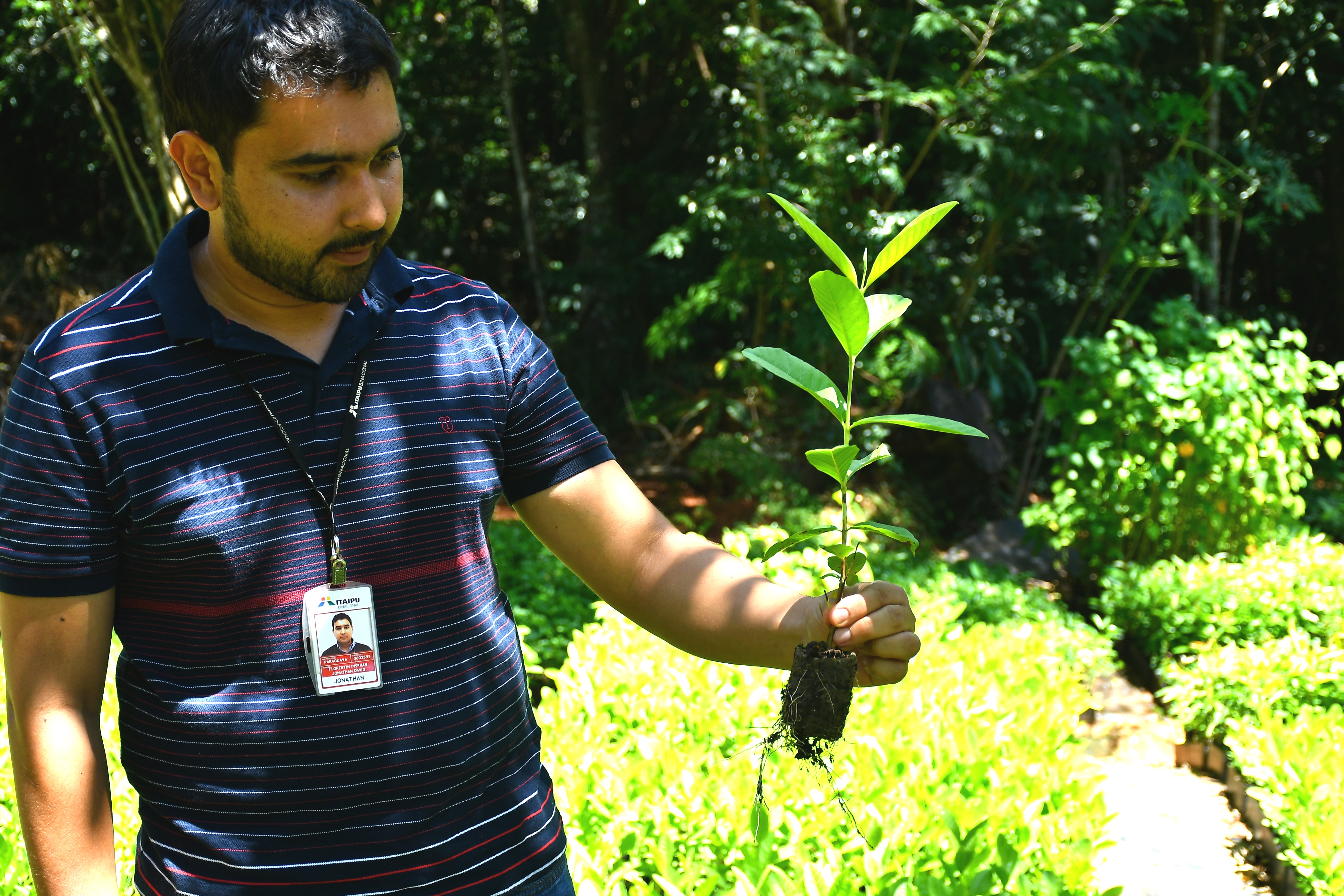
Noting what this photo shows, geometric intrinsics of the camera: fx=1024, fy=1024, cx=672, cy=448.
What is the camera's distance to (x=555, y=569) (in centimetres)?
488

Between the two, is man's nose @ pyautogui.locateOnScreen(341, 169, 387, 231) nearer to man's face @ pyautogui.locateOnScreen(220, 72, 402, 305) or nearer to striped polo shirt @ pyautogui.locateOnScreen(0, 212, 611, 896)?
man's face @ pyautogui.locateOnScreen(220, 72, 402, 305)

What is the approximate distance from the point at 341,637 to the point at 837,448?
2.02 ft

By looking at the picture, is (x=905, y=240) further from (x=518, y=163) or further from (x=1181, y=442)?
(x=518, y=163)

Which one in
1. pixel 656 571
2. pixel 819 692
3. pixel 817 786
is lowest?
pixel 817 786

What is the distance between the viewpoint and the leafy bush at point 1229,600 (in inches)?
163

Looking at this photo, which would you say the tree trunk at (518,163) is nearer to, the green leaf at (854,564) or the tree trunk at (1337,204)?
the tree trunk at (1337,204)

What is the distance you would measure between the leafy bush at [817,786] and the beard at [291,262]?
98cm

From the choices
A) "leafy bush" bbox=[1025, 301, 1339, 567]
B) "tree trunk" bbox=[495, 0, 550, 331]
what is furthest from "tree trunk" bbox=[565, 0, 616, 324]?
"leafy bush" bbox=[1025, 301, 1339, 567]

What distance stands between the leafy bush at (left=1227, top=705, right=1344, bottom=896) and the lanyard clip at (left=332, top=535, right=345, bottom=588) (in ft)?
7.92

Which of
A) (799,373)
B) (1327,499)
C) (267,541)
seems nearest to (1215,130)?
(1327,499)

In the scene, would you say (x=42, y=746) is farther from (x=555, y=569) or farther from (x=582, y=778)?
(x=555, y=569)

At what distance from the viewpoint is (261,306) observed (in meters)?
1.29

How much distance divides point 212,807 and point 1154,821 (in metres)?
3.21

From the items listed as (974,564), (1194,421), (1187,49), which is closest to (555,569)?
(974,564)
